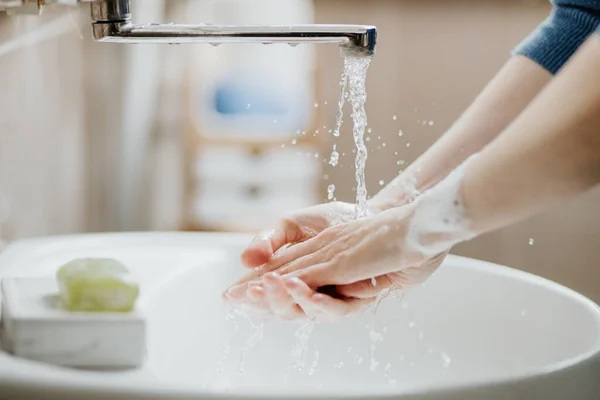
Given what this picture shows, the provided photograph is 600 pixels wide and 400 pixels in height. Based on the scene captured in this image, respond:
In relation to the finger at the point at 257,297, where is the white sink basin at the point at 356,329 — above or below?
below

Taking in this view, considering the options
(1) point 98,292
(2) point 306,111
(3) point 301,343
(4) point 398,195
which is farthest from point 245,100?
(1) point 98,292

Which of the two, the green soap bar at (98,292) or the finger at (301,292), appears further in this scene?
the finger at (301,292)

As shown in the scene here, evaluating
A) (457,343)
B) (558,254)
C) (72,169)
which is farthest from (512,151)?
(558,254)

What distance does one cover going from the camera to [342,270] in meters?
0.72

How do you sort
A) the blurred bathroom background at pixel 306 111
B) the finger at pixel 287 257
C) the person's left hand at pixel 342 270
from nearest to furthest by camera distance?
the person's left hand at pixel 342 270, the finger at pixel 287 257, the blurred bathroom background at pixel 306 111

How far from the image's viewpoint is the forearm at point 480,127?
0.91 meters

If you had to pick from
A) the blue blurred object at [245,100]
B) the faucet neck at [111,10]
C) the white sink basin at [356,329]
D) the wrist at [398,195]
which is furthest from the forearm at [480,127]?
the blue blurred object at [245,100]

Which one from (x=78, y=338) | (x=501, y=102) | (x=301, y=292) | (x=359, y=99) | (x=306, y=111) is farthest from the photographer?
(x=306, y=111)

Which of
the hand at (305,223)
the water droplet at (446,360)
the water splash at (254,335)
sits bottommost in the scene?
the water droplet at (446,360)

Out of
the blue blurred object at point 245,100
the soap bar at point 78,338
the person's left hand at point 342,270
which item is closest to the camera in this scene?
the soap bar at point 78,338

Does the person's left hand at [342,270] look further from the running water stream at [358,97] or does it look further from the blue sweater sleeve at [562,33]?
the blue sweater sleeve at [562,33]

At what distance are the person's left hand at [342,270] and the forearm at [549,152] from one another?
0.09 m

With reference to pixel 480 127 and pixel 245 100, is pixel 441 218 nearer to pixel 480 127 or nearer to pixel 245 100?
pixel 480 127

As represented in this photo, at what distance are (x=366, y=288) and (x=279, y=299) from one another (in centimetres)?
10
